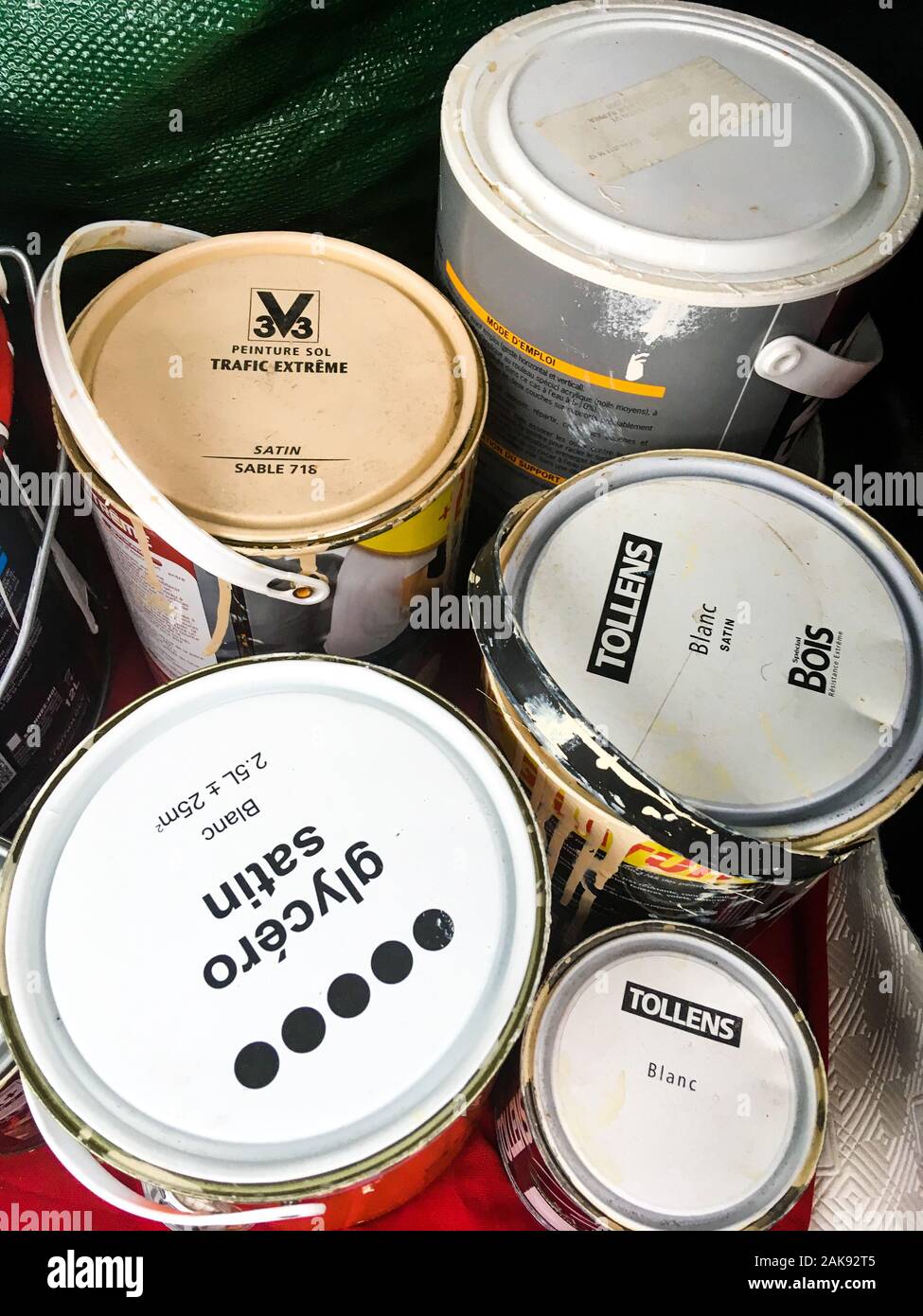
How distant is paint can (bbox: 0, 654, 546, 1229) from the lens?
0.69 metres

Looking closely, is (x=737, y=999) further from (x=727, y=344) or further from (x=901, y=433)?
(x=901, y=433)

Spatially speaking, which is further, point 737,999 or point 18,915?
point 737,999

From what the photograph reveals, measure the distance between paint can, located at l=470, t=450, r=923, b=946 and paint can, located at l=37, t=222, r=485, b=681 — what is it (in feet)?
0.40

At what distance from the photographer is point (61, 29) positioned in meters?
0.92

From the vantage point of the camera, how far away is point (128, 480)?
831mm

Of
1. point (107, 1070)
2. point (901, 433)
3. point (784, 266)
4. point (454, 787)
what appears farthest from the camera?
point (901, 433)

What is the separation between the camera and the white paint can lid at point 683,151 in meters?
0.90

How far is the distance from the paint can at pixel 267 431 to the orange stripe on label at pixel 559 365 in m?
0.03

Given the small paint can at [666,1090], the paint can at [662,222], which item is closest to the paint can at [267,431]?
the paint can at [662,222]

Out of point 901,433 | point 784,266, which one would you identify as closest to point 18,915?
point 784,266

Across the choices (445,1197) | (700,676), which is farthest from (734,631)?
(445,1197)

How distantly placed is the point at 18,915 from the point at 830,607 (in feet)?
2.42

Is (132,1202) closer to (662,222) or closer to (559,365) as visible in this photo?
(559,365)

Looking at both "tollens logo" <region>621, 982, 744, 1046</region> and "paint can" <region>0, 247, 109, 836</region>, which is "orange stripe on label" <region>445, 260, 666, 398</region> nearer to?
"paint can" <region>0, 247, 109, 836</region>
